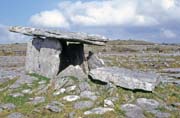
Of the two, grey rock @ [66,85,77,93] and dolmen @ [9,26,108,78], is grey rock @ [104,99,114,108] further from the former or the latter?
dolmen @ [9,26,108,78]

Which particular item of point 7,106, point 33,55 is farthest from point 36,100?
point 33,55

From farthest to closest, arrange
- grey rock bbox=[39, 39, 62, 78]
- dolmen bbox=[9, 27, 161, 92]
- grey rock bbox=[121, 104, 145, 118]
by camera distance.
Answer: grey rock bbox=[39, 39, 62, 78] < dolmen bbox=[9, 27, 161, 92] < grey rock bbox=[121, 104, 145, 118]

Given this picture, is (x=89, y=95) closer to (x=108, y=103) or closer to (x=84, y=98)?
(x=84, y=98)

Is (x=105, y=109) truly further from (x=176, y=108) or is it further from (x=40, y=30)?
(x=40, y=30)

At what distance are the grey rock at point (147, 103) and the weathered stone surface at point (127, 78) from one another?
0.99 meters

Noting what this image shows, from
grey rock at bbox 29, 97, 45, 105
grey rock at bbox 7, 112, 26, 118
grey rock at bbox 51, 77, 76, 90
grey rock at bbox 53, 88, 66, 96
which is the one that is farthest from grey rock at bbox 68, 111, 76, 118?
grey rock at bbox 51, 77, 76, 90

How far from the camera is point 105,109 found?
66.8ft

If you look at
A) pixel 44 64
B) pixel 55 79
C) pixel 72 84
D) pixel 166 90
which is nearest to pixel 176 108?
pixel 166 90

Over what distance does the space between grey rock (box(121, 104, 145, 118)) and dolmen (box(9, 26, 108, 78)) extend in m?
5.72

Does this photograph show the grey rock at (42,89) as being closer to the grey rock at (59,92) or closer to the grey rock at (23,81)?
the grey rock at (59,92)

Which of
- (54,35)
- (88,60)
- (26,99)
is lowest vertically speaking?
(26,99)

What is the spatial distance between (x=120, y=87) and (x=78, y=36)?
436 centimetres

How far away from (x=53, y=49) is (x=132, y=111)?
8.84 m

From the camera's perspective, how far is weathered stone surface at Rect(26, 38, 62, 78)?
88.2ft
